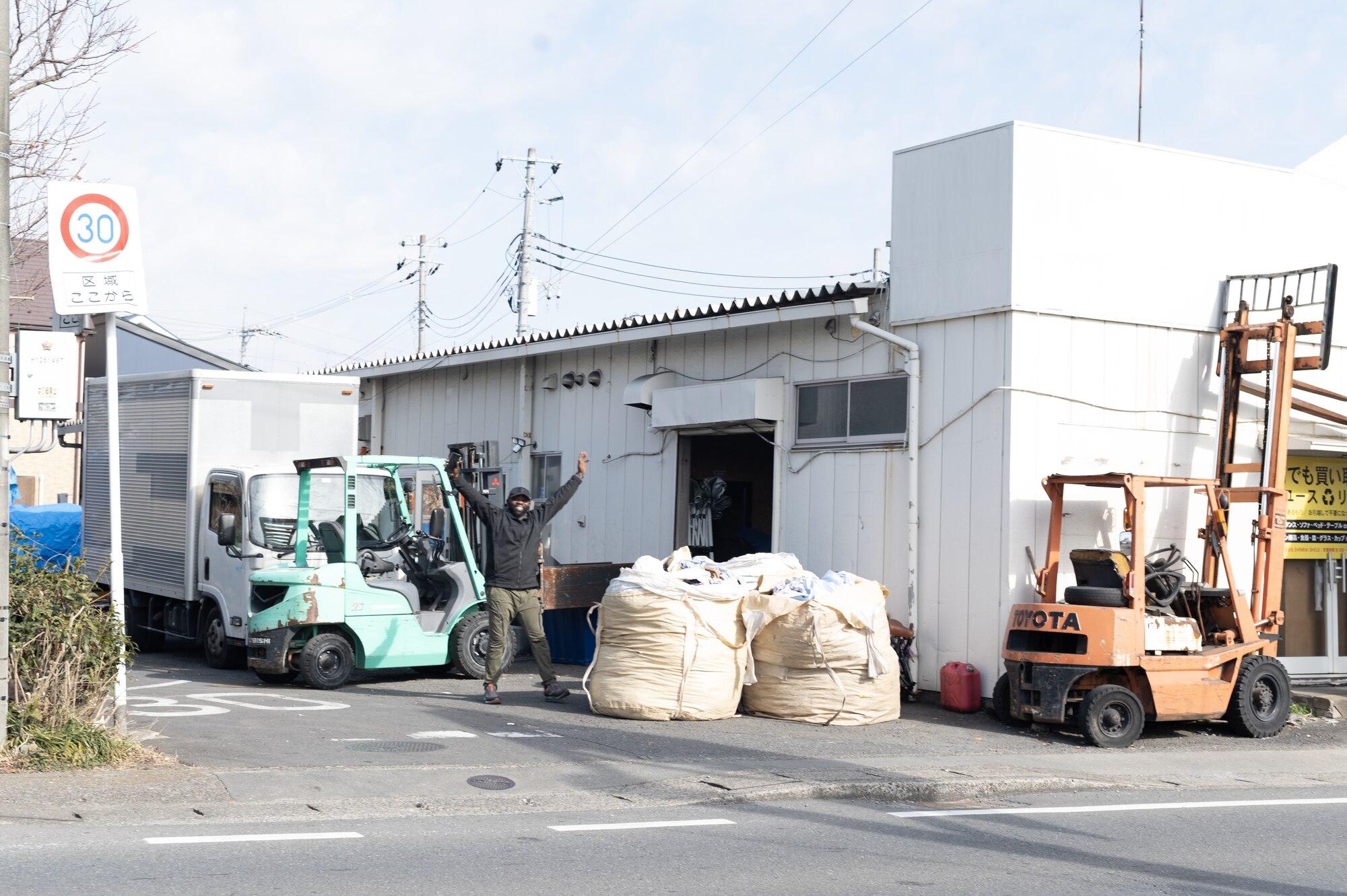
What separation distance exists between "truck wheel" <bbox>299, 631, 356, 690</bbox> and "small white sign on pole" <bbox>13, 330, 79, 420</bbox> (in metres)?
4.89

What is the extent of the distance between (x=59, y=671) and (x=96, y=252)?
2.72 m

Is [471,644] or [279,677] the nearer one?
[279,677]

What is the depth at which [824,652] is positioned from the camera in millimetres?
12008

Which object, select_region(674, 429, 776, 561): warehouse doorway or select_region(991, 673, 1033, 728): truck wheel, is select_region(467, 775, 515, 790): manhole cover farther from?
select_region(674, 429, 776, 561): warehouse doorway

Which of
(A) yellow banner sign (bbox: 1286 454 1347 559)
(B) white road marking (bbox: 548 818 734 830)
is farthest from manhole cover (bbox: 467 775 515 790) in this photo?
(A) yellow banner sign (bbox: 1286 454 1347 559)

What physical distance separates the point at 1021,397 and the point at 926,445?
3.68 feet

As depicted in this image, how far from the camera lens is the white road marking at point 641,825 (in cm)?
762

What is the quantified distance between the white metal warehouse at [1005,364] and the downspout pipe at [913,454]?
1.2 inches

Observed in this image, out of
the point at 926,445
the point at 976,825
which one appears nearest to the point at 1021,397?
the point at 926,445

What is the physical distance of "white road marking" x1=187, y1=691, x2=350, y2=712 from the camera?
12.0m

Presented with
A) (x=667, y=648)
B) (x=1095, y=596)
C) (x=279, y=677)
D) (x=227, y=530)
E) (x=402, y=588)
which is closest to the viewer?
(x=1095, y=596)

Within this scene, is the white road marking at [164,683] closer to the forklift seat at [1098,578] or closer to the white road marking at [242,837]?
the white road marking at [242,837]

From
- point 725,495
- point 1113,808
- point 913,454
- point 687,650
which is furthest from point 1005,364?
point 1113,808

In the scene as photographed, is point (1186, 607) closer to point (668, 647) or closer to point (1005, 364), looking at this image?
point (1005, 364)
